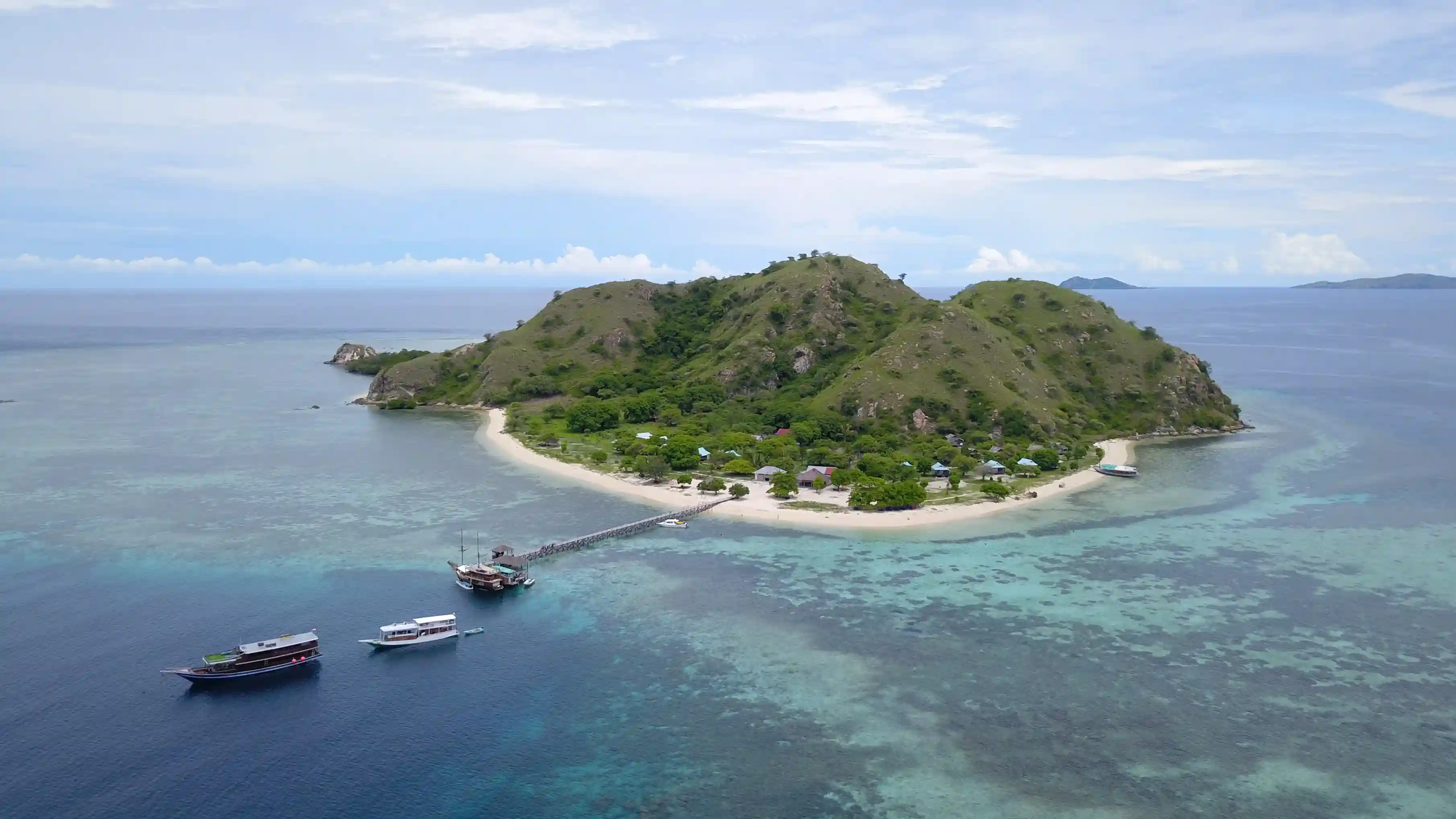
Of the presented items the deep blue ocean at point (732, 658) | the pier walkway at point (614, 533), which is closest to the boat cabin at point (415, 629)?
the deep blue ocean at point (732, 658)

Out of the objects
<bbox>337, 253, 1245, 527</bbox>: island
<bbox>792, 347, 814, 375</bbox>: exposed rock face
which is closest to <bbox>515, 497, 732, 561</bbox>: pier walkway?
<bbox>337, 253, 1245, 527</bbox>: island

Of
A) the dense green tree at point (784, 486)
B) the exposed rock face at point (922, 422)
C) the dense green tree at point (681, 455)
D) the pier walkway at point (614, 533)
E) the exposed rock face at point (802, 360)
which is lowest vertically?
the pier walkway at point (614, 533)

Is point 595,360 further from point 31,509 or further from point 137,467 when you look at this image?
point 31,509

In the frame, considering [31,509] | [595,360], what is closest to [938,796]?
[31,509]

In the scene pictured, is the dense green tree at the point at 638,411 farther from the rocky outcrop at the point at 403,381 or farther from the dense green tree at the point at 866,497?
the dense green tree at the point at 866,497

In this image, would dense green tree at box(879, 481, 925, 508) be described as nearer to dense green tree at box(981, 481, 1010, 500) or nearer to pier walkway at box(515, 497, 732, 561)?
dense green tree at box(981, 481, 1010, 500)

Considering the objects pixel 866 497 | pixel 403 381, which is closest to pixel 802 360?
pixel 866 497

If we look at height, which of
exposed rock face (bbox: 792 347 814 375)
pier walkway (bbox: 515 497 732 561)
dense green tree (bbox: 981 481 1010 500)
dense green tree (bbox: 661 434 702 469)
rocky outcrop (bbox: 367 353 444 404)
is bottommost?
pier walkway (bbox: 515 497 732 561)

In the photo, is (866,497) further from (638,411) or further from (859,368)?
(638,411)
